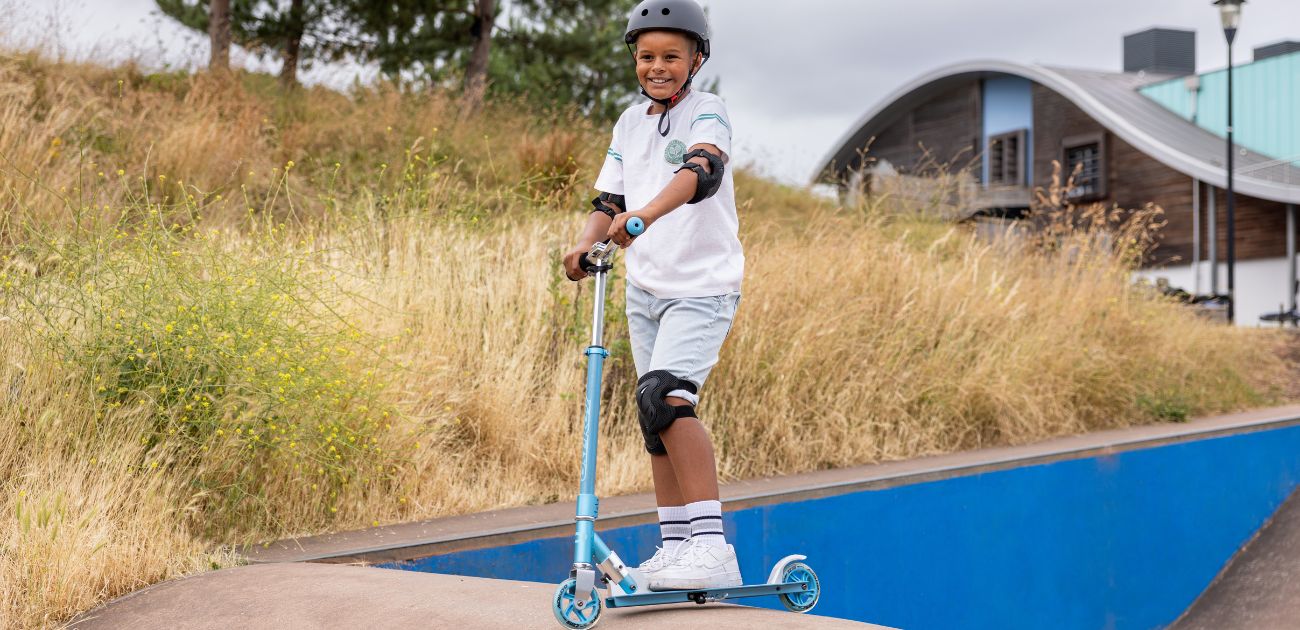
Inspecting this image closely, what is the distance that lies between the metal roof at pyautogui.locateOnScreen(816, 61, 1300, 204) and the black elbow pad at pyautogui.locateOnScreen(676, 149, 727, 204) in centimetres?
1636

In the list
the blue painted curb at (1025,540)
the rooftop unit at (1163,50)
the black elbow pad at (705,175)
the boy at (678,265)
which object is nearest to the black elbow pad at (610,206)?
the boy at (678,265)

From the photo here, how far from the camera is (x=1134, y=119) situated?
25047 millimetres

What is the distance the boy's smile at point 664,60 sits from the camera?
3.08 metres

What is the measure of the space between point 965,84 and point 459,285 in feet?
87.0

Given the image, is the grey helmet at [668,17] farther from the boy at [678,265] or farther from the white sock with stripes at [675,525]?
the white sock with stripes at [675,525]

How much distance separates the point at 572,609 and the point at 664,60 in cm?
138

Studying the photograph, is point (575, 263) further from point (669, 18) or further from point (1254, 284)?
point (1254, 284)

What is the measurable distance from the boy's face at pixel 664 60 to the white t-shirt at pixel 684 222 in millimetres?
92

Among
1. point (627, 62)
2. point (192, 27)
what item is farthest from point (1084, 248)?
point (627, 62)

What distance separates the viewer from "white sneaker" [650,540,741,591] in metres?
2.94

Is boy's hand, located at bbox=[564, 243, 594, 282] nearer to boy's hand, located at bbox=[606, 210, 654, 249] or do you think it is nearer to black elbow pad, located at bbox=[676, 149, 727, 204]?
boy's hand, located at bbox=[606, 210, 654, 249]

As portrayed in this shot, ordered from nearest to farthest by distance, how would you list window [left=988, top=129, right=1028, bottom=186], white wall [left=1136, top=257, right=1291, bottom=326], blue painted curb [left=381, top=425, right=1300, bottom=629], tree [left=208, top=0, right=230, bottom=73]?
blue painted curb [left=381, top=425, right=1300, bottom=629]
tree [left=208, top=0, right=230, bottom=73]
white wall [left=1136, top=257, right=1291, bottom=326]
window [left=988, top=129, right=1028, bottom=186]

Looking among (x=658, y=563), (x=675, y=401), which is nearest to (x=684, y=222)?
(x=675, y=401)

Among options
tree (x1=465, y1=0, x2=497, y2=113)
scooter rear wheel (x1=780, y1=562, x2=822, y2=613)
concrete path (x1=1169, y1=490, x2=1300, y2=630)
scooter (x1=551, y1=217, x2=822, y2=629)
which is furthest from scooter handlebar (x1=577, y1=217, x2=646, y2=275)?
tree (x1=465, y1=0, x2=497, y2=113)
